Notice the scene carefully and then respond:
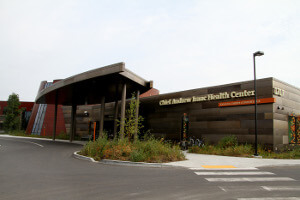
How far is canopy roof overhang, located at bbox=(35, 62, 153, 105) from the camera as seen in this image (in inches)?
747

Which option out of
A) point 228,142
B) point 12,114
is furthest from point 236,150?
point 12,114

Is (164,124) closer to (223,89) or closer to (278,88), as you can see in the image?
(223,89)

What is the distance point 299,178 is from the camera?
28.0ft

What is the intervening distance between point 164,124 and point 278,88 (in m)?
11.0

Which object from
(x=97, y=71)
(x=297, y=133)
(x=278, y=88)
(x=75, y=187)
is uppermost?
(x=97, y=71)

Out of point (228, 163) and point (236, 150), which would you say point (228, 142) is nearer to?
point (236, 150)

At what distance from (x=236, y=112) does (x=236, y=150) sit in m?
3.67

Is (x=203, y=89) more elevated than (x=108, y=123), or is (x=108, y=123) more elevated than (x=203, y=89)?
(x=203, y=89)

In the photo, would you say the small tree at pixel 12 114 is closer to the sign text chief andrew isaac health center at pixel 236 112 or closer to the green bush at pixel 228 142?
the sign text chief andrew isaac health center at pixel 236 112

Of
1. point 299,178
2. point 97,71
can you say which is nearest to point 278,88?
point 299,178

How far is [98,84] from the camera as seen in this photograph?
22656mm

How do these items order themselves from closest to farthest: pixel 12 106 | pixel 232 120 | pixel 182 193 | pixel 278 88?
pixel 182 193 → pixel 278 88 → pixel 232 120 → pixel 12 106

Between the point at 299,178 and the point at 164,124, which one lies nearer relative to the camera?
the point at 299,178

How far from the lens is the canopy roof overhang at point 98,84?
1897 cm
